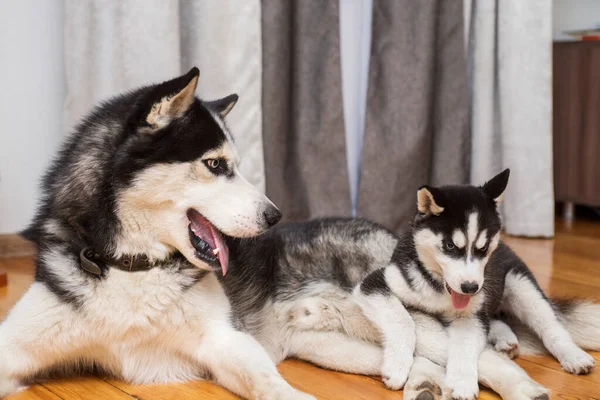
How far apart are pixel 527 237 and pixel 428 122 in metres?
0.90

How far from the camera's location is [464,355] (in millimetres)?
1780

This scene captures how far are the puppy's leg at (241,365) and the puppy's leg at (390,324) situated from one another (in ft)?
0.98

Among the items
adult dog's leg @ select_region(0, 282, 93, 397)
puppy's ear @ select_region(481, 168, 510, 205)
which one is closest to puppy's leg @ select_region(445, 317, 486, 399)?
puppy's ear @ select_region(481, 168, 510, 205)

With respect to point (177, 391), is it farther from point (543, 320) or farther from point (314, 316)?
point (543, 320)

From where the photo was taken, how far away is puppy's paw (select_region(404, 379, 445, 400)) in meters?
1.68

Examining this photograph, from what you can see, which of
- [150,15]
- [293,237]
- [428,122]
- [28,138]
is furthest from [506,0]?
[28,138]

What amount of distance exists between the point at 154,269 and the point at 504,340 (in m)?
0.99

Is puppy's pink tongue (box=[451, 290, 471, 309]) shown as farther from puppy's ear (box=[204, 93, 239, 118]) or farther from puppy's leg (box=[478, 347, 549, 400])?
puppy's ear (box=[204, 93, 239, 118])

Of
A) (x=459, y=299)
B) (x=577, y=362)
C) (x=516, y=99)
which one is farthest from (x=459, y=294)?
(x=516, y=99)

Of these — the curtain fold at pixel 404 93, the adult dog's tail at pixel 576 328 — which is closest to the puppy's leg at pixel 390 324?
the adult dog's tail at pixel 576 328

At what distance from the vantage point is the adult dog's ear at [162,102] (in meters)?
1.63

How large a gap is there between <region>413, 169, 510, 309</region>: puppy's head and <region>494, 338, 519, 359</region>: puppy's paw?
202 mm

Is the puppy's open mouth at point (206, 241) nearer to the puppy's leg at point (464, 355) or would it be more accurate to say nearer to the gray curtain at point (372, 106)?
the puppy's leg at point (464, 355)

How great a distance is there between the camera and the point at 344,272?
2174 mm
